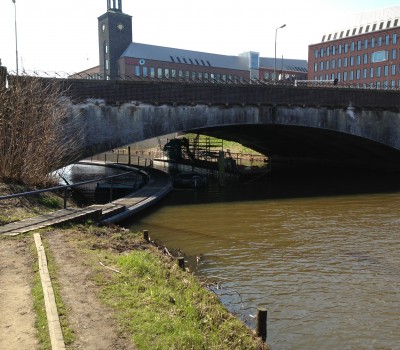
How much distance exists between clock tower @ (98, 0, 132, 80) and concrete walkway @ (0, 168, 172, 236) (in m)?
72.9

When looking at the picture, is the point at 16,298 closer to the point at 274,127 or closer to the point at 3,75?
the point at 3,75

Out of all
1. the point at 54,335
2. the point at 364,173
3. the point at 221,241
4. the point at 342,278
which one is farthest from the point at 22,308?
the point at 364,173

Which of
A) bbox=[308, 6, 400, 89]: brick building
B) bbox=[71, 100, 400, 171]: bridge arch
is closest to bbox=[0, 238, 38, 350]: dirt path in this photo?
bbox=[71, 100, 400, 171]: bridge arch

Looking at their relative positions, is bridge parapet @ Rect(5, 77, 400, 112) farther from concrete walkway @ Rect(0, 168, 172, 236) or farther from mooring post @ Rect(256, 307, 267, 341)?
mooring post @ Rect(256, 307, 267, 341)

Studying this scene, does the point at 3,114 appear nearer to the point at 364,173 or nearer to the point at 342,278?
the point at 342,278

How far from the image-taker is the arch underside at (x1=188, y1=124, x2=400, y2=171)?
34.6 m

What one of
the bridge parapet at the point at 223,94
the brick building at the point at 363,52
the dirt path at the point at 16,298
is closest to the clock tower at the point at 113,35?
the brick building at the point at 363,52

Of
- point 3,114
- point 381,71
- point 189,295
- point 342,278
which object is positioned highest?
point 381,71

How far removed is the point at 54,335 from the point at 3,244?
18.3 ft

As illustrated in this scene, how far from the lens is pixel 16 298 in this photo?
23.0 feet

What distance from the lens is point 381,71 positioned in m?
94.0

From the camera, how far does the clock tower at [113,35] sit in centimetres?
9231

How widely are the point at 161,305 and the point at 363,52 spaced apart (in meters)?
104

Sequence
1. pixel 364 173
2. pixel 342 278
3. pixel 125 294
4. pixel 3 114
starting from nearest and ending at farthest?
1. pixel 125 294
2. pixel 342 278
3. pixel 3 114
4. pixel 364 173
